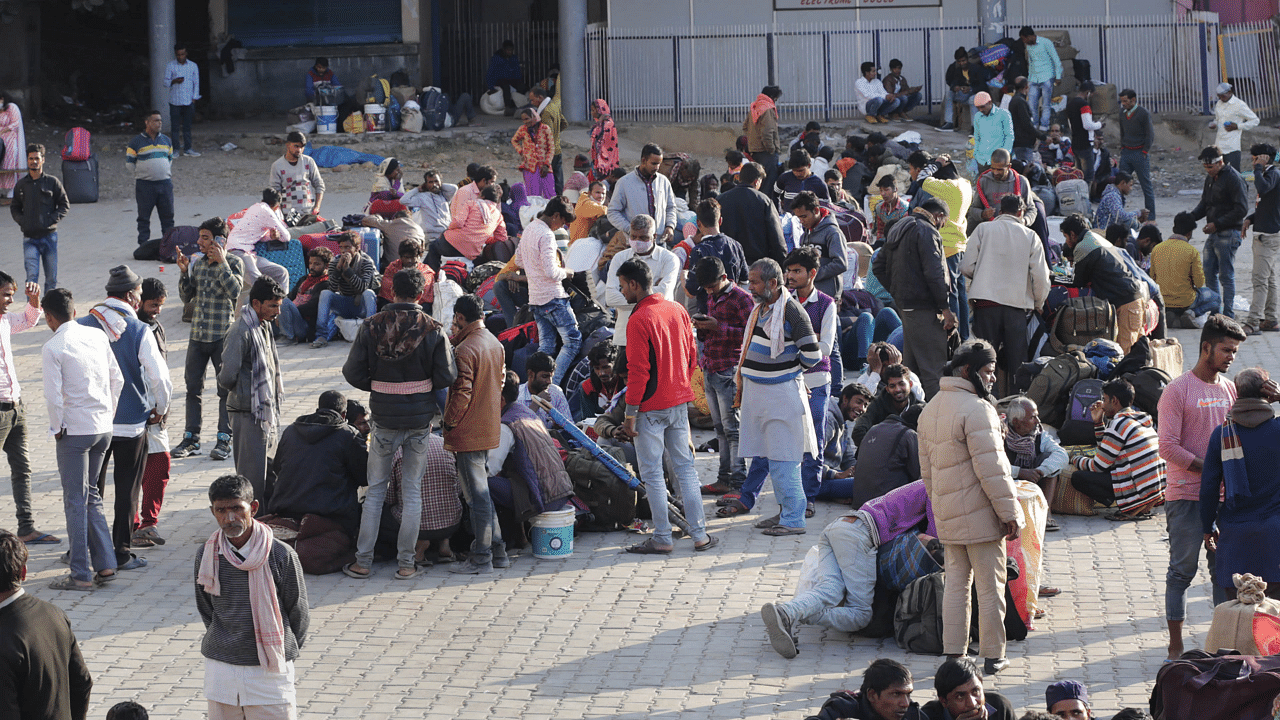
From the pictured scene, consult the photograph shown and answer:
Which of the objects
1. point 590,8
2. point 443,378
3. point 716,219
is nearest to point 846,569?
point 443,378

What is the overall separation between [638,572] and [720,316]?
1.89 metres

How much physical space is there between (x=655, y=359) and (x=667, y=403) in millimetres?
269

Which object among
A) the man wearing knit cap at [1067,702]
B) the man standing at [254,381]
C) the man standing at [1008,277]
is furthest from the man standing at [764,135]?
the man wearing knit cap at [1067,702]

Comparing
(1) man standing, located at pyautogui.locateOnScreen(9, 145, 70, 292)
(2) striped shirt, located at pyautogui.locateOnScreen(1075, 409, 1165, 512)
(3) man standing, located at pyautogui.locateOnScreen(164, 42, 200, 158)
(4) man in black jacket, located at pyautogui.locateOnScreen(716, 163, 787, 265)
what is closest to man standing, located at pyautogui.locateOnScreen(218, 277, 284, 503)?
(4) man in black jacket, located at pyautogui.locateOnScreen(716, 163, 787, 265)

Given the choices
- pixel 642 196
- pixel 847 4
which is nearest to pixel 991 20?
pixel 847 4

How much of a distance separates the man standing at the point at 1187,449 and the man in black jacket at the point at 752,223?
5041 mm

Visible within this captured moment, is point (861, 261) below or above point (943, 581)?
above

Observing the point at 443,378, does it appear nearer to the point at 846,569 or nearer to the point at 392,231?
the point at 846,569

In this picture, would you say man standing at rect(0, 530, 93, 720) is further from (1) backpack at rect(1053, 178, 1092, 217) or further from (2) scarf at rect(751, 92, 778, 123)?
(1) backpack at rect(1053, 178, 1092, 217)

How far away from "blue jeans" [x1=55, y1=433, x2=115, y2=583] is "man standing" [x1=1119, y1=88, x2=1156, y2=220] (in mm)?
13995

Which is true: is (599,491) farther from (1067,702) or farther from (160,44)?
(160,44)

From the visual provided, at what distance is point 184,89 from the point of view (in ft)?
70.4

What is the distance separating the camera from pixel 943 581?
675 centimetres

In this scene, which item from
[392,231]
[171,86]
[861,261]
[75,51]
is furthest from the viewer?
[75,51]
